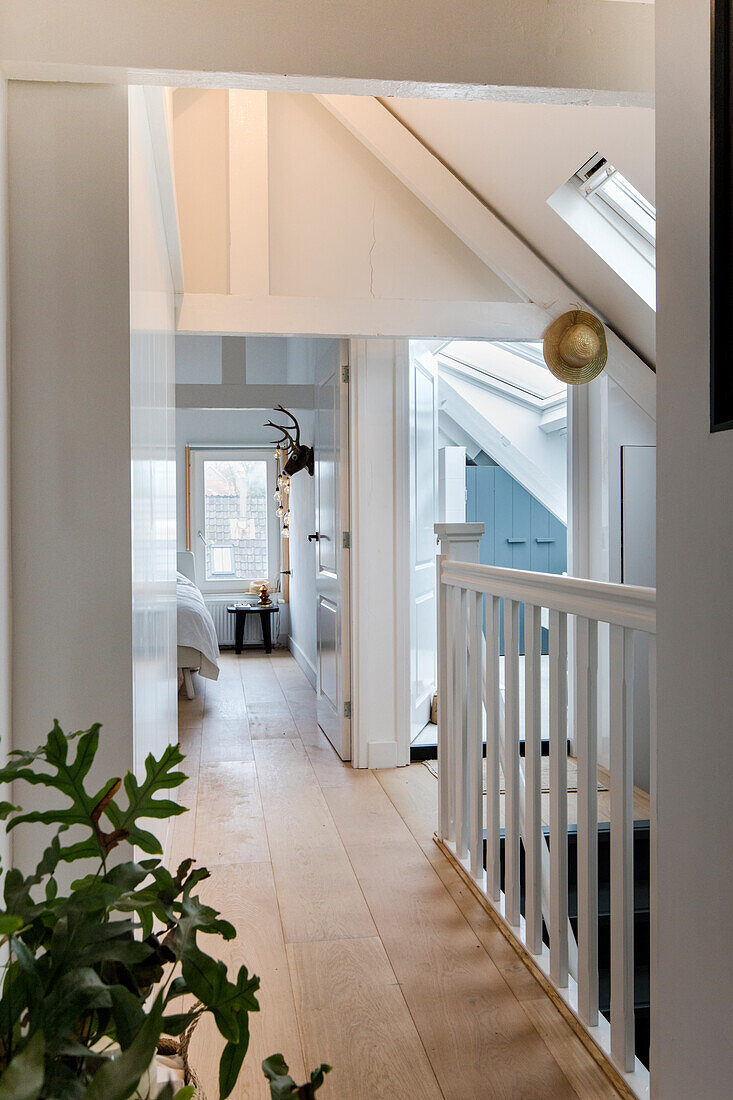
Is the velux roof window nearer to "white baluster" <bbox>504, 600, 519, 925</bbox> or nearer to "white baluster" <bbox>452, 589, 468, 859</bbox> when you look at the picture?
"white baluster" <bbox>452, 589, 468, 859</bbox>

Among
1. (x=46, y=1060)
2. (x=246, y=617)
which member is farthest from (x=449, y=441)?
(x=46, y=1060)

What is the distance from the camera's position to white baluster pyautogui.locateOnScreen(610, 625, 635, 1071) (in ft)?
5.55

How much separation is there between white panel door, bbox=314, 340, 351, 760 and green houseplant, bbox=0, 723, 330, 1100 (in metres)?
3.36

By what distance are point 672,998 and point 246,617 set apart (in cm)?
715

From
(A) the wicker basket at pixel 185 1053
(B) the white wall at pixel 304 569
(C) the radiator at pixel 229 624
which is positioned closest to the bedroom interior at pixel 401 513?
(A) the wicker basket at pixel 185 1053

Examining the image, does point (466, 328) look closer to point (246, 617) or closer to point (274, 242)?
point (274, 242)

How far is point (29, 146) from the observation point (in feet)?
5.60

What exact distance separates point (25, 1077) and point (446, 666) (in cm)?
255

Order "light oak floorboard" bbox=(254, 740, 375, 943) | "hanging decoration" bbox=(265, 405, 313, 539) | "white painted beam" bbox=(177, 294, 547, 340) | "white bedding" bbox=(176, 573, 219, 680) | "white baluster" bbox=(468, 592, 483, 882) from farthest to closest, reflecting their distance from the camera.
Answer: "hanging decoration" bbox=(265, 405, 313, 539) → "white bedding" bbox=(176, 573, 219, 680) → "white painted beam" bbox=(177, 294, 547, 340) → "white baluster" bbox=(468, 592, 483, 882) → "light oak floorboard" bbox=(254, 740, 375, 943)

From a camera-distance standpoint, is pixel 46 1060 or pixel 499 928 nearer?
pixel 46 1060

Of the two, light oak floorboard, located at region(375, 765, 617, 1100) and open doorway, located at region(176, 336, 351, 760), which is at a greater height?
open doorway, located at region(176, 336, 351, 760)

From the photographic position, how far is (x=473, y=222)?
11.9 feet

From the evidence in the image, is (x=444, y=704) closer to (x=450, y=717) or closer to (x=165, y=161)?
(x=450, y=717)

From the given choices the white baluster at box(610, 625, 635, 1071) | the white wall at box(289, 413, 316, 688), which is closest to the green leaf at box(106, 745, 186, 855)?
the white baluster at box(610, 625, 635, 1071)
